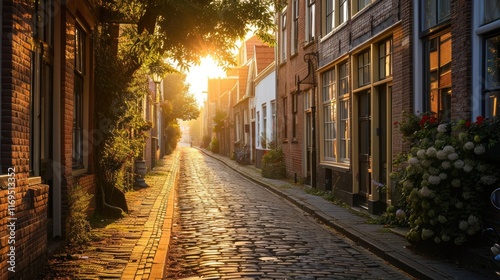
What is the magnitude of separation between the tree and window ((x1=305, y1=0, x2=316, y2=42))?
4.46m

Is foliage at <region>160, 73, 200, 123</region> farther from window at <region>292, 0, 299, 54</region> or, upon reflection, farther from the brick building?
the brick building

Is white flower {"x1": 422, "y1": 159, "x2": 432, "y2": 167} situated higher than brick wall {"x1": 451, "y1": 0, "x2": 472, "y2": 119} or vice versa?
brick wall {"x1": 451, "y1": 0, "x2": 472, "y2": 119}

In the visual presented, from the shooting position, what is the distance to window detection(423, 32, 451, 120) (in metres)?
8.34

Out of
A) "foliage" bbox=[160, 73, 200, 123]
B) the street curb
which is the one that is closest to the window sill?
the street curb

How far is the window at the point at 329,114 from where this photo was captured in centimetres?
1506

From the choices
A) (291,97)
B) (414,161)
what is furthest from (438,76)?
(291,97)

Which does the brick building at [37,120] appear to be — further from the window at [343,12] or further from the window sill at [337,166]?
the window at [343,12]

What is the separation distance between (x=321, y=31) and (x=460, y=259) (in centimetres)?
1020

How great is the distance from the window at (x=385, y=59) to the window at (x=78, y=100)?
5.80 metres

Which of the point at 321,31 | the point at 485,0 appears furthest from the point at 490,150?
the point at 321,31

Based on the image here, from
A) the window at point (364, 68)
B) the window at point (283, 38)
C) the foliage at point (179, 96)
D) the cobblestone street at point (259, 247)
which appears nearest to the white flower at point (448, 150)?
the cobblestone street at point (259, 247)

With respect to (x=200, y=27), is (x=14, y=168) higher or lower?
lower

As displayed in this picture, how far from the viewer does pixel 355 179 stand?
12.8 m

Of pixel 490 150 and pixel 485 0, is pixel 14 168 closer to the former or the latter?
pixel 490 150
